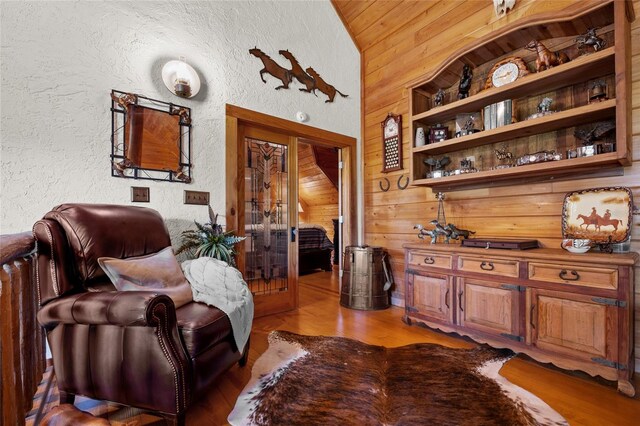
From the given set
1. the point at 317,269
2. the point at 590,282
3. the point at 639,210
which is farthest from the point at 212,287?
the point at 317,269

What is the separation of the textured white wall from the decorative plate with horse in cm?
268

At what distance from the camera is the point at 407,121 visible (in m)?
3.36

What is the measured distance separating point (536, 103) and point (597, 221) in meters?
1.06

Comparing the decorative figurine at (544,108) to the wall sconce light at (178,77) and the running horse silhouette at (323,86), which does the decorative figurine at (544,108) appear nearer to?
the running horse silhouette at (323,86)

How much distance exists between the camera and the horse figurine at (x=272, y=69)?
116 inches

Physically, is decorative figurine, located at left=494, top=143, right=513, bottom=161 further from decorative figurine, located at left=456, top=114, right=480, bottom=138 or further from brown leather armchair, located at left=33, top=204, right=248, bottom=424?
brown leather armchair, located at left=33, top=204, right=248, bottom=424

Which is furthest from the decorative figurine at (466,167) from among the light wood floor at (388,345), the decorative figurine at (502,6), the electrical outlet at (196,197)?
the electrical outlet at (196,197)

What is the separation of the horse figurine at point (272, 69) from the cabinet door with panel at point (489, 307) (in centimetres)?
262

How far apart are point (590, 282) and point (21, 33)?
389cm

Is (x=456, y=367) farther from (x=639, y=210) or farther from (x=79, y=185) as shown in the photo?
(x=79, y=185)

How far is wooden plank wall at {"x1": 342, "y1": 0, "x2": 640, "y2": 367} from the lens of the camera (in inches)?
89.0

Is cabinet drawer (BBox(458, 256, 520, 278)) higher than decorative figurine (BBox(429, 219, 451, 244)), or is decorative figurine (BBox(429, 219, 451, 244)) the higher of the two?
decorative figurine (BBox(429, 219, 451, 244))

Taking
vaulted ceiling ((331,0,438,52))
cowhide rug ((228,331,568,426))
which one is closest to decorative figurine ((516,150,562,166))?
cowhide rug ((228,331,568,426))

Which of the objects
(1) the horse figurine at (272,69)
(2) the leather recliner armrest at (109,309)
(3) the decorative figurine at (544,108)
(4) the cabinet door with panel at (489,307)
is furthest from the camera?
(1) the horse figurine at (272,69)
